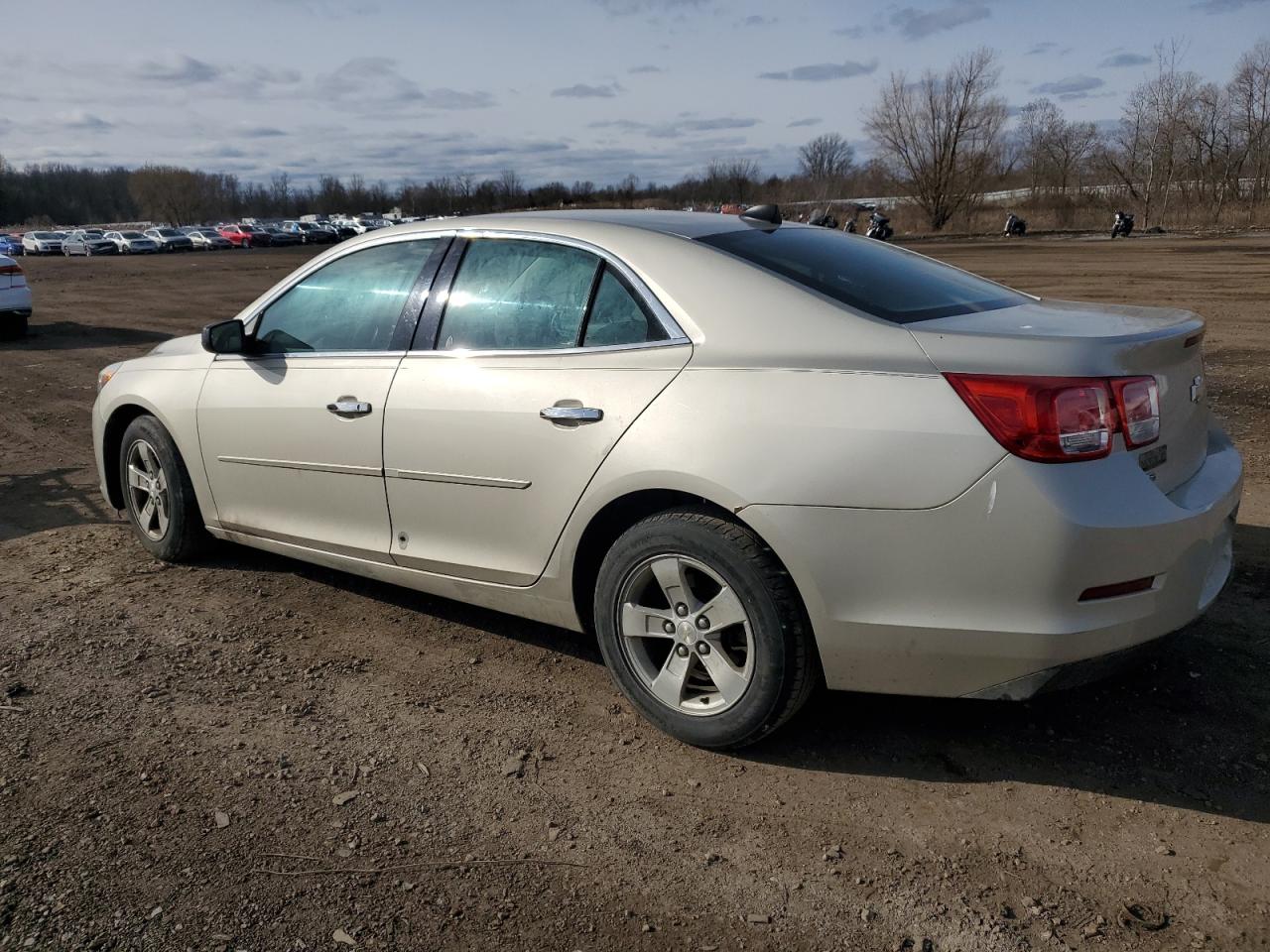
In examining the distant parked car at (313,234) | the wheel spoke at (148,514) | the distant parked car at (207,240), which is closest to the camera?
the wheel spoke at (148,514)

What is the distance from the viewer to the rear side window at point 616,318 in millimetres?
3342

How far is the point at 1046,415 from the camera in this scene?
266 centimetres

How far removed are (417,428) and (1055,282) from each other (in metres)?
19.2

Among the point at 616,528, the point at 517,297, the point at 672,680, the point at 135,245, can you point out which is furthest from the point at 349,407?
the point at 135,245

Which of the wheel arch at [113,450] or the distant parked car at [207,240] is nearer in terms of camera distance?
the wheel arch at [113,450]

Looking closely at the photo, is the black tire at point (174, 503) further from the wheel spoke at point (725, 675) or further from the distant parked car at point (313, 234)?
the distant parked car at point (313, 234)

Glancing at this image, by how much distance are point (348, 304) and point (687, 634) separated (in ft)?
6.78

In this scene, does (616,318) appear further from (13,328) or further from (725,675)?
(13,328)

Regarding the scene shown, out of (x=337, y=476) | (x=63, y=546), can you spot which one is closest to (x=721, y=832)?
(x=337, y=476)

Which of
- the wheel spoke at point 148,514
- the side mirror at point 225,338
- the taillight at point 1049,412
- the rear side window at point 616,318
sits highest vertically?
the rear side window at point 616,318

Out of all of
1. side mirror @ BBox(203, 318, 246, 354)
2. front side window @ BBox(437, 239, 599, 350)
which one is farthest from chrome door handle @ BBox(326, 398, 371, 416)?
side mirror @ BBox(203, 318, 246, 354)

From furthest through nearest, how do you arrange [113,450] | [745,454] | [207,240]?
[207,240]
[113,450]
[745,454]

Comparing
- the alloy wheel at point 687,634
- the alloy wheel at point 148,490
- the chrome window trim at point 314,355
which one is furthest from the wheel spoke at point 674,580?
the alloy wheel at point 148,490

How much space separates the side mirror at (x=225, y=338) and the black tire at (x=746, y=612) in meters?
2.16
